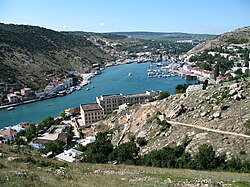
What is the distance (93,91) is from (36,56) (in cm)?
3103

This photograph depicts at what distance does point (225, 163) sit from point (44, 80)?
75.1m

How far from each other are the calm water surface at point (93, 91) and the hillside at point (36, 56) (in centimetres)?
1083

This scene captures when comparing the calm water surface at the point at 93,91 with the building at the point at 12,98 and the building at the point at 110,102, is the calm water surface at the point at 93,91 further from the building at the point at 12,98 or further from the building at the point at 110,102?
the building at the point at 110,102

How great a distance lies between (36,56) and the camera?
102m

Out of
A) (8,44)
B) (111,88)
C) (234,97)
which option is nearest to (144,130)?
(234,97)

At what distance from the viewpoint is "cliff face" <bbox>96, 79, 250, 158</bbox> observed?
2196 centimetres

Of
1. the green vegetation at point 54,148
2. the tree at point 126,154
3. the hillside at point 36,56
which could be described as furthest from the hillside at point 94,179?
the hillside at point 36,56

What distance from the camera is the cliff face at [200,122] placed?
21958mm

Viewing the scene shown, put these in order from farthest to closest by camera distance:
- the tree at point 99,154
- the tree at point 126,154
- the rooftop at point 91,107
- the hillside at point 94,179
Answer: the rooftop at point 91,107 → the tree at point 99,154 → the tree at point 126,154 → the hillside at point 94,179

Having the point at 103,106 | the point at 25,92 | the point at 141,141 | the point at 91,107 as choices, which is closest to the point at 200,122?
the point at 141,141

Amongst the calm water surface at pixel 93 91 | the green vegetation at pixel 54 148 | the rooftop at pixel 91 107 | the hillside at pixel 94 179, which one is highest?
the hillside at pixel 94 179

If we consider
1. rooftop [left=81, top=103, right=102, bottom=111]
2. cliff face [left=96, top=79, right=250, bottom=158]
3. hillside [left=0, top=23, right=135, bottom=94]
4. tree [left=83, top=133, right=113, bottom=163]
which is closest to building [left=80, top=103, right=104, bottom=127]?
rooftop [left=81, top=103, right=102, bottom=111]

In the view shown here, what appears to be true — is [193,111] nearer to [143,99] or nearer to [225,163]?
[225,163]

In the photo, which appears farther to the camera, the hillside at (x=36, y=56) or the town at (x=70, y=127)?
the hillside at (x=36, y=56)
